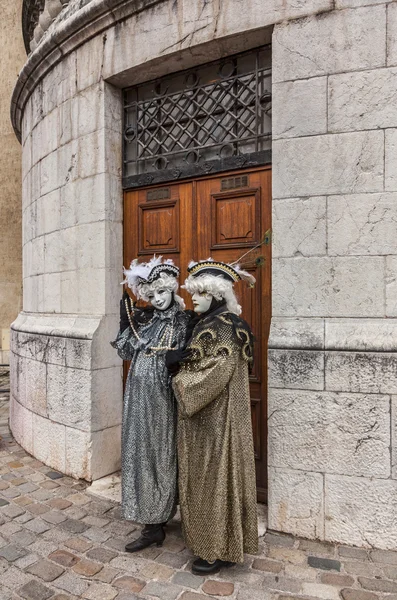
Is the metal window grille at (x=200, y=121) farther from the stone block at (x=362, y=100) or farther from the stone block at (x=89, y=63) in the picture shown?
the stone block at (x=362, y=100)

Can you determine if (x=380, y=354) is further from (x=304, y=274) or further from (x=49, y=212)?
(x=49, y=212)

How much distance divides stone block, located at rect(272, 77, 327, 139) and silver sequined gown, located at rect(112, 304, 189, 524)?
1714 millimetres

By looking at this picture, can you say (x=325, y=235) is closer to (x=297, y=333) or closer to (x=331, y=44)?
(x=297, y=333)

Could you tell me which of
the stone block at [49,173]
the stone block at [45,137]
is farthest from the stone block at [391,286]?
the stone block at [45,137]

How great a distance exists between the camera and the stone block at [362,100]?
3037 millimetres

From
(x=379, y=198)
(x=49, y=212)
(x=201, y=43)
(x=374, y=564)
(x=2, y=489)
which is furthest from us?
(x=49, y=212)

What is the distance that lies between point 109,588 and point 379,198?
3090mm

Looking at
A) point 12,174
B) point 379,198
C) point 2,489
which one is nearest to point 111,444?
point 2,489

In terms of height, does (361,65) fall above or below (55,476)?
above

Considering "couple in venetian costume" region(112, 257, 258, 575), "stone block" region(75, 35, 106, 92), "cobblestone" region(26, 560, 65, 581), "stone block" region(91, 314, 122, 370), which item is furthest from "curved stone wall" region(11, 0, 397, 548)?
"stone block" region(91, 314, 122, 370)

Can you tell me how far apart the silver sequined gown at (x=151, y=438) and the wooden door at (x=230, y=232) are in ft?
3.02

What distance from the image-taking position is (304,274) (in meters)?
3.25

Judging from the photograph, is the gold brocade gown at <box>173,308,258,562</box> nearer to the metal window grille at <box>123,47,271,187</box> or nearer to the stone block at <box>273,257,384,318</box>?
the stone block at <box>273,257,384,318</box>

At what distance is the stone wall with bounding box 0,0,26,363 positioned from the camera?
387 inches
